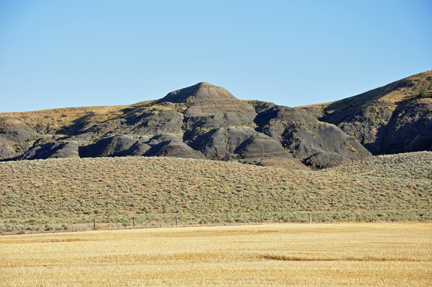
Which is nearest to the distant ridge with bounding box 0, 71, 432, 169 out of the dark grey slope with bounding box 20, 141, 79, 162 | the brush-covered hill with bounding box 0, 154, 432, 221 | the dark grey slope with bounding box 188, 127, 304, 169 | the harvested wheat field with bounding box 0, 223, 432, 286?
the dark grey slope with bounding box 188, 127, 304, 169

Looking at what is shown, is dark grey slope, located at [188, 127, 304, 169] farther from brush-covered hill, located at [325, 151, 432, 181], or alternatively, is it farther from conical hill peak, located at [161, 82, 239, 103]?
conical hill peak, located at [161, 82, 239, 103]

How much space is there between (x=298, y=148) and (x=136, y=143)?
3394 cm

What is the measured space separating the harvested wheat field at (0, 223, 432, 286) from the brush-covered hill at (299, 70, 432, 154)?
8041 centimetres

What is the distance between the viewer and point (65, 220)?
117 feet

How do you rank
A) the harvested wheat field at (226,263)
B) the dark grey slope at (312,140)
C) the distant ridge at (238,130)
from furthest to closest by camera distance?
the distant ridge at (238,130) → the dark grey slope at (312,140) → the harvested wheat field at (226,263)

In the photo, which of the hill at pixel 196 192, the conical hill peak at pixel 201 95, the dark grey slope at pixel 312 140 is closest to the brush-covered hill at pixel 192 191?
the hill at pixel 196 192

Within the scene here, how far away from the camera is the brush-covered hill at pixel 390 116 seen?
321 feet

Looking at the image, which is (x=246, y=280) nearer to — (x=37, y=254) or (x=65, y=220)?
(x=37, y=254)

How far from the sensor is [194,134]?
344 feet

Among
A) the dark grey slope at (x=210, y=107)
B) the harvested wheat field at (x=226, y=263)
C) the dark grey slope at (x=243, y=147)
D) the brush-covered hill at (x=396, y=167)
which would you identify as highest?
the dark grey slope at (x=210, y=107)

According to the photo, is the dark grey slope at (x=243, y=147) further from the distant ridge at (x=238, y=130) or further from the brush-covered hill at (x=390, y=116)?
the brush-covered hill at (x=390, y=116)

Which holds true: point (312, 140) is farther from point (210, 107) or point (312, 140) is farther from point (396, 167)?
point (396, 167)

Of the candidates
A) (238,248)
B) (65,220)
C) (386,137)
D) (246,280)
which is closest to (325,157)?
(386,137)

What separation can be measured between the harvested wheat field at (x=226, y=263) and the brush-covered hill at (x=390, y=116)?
264ft
